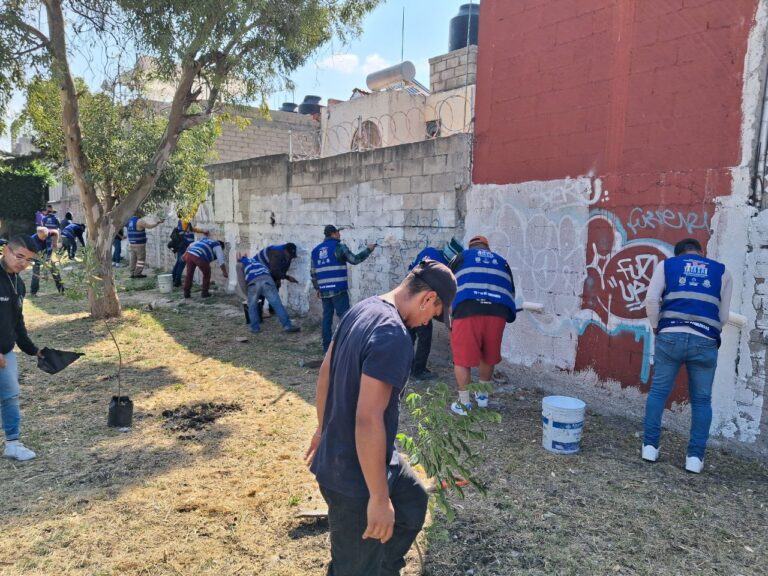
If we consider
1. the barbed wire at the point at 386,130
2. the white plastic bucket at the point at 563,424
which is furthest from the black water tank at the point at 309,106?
the white plastic bucket at the point at 563,424

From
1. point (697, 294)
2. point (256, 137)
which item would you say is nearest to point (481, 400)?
point (697, 294)

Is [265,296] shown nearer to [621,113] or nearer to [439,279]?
[621,113]

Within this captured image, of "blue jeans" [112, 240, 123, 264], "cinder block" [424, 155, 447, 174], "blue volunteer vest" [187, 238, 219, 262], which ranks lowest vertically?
"blue jeans" [112, 240, 123, 264]

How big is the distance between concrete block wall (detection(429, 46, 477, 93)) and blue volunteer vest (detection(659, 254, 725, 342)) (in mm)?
8024

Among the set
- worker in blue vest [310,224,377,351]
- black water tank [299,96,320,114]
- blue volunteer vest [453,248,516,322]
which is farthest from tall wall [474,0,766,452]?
black water tank [299,96,320,114]

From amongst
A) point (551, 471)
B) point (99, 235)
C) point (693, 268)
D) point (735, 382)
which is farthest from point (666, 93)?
point (99, 235)

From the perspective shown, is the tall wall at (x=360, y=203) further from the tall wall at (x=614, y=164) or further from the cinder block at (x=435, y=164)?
the tall wall at (x=614, y=164)

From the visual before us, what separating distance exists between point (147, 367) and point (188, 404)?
5.42 ft

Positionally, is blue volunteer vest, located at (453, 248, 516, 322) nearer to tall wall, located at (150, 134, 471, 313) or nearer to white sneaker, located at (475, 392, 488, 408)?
white sneaker, located at (475, 392, 488, 408)

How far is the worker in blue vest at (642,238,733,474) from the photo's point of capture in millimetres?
3816

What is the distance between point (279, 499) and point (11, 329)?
235 cm

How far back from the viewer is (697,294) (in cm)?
382

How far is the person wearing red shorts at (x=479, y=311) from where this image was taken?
16.2 ft

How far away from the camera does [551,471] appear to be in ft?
12.9
